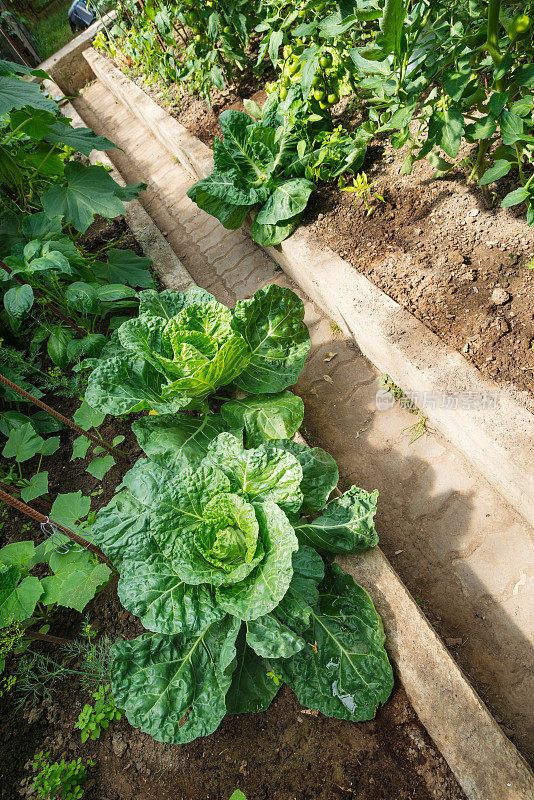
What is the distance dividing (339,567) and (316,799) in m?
0.68

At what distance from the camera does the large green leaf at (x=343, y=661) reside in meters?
1.50

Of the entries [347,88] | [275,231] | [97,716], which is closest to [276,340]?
[275,231]

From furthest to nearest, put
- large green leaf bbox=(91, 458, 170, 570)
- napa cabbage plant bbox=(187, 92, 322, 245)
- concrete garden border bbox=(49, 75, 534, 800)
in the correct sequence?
napa cabbage plant bbox=(187, 92, 322, 245)
large green leaf bbox=(91, 458, 170, 570)
concrete garden border bbox=(49, 75, 534, 800)

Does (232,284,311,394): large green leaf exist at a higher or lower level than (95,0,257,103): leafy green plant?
lower

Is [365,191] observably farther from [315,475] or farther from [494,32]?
[315,475]

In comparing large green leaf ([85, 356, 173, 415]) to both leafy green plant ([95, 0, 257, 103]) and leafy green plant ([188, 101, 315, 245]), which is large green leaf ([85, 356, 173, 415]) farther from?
leafy green plant ([95, 0, 257, 103])

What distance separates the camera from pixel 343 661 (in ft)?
5.10

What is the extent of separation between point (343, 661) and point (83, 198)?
2.77 meters

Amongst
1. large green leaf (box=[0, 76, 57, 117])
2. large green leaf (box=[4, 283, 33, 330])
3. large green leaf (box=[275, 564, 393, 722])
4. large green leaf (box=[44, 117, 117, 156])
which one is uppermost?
large green leaf (box=[0, 76, 57, 117])

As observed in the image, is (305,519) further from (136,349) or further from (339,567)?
(136,349)

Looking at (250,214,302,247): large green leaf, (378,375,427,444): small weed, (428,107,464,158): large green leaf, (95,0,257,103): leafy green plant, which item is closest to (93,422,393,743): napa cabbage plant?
(378,375,427,444): small weed

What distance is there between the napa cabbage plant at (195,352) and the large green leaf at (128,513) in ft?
0.98

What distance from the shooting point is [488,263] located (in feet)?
7.02

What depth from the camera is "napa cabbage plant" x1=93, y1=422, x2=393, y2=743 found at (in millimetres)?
1483
